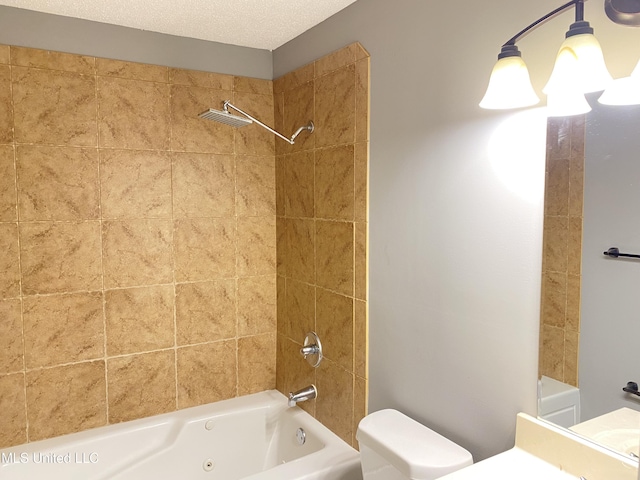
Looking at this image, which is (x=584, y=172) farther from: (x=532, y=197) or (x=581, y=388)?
(x=581, y=388)

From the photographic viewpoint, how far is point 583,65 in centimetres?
107

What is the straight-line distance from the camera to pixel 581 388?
123 cm

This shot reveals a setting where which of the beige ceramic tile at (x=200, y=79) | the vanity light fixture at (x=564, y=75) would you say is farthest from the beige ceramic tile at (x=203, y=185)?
the vanity light fixture at (x=564, y=75)

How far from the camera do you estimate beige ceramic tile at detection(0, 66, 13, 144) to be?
206cm

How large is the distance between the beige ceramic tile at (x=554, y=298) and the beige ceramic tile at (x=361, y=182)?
81 cm

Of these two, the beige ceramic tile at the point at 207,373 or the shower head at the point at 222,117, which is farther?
the beige ceramic tile at the point at 207,373

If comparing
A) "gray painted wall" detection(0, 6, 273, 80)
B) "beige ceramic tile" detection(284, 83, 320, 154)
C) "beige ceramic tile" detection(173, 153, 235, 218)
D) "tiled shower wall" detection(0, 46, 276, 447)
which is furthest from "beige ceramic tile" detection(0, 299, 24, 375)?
"beige ceramic tile" detection(284, 83, 320, 154)

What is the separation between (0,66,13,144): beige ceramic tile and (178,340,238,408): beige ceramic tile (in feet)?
4.12

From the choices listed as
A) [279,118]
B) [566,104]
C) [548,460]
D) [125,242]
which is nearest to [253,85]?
[279,118]

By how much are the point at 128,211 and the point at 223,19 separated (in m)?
0.99

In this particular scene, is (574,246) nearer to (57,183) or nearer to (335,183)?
(335,183)

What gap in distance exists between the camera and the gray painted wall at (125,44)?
82.2 inches

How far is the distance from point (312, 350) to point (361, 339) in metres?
0.38

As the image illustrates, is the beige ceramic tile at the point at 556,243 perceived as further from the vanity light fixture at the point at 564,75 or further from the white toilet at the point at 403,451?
the white toilet at the point at 403,451
